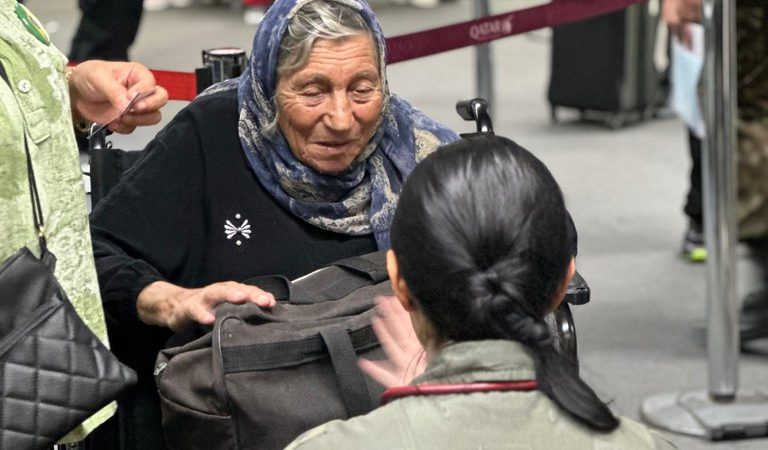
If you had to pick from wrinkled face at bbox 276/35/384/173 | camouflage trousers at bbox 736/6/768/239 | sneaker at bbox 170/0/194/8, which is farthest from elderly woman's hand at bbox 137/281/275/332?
sneaker at bbox 170/0/194/8

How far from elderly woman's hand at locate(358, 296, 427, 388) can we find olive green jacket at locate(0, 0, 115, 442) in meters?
0.44

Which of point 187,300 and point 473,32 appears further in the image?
point 473,32

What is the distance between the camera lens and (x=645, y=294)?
17.4 feet

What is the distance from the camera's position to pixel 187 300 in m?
2.42

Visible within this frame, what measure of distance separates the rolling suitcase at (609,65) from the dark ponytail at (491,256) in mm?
5992

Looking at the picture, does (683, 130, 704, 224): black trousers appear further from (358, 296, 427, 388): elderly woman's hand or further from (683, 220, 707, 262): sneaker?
(358, 296, 427, 388): elderly woman's hand

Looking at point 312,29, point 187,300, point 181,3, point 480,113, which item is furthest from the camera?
point 181,3

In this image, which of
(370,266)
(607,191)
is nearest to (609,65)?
(607,191)

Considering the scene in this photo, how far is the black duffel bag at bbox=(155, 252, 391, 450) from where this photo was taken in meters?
2.20

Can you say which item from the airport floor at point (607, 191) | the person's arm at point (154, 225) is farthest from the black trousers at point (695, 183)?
the person's arm at point (154, 225)

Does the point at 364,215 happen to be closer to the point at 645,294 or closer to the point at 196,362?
the point at 196,362

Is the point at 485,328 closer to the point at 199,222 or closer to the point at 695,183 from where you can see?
the point at 199,222

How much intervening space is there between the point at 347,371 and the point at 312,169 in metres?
0.67

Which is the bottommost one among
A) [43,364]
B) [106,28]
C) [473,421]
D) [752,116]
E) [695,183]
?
[695,183]
